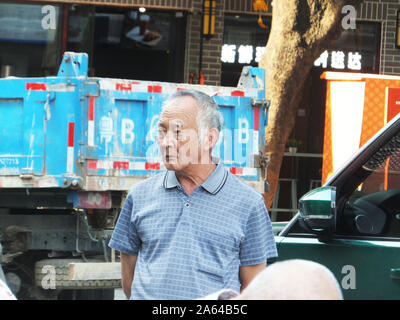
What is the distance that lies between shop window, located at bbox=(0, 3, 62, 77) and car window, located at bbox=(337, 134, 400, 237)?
936cm

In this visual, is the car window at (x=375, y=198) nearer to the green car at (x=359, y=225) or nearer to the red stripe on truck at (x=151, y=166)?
the green car at (x=359, y=225)

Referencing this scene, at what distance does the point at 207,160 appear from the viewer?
3473 mm

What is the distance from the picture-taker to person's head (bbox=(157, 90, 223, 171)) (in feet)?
11.1

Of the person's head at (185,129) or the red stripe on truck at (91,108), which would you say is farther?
the red stripe on truck at (91,108)

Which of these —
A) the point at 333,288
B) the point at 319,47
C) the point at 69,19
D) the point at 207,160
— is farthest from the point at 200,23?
the point at 333,288

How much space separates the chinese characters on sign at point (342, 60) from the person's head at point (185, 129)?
10.7 meters

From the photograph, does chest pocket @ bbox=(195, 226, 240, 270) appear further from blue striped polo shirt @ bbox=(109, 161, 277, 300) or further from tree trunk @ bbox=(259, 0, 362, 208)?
tree trunk @ bbox=(259, 0, 362, 208)

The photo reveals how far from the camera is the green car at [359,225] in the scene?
4.05 m

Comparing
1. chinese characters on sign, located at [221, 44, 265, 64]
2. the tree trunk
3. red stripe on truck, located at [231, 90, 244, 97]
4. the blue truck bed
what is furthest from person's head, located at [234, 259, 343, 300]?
chinese characters on sign, located at [221, 44, 265, 64]

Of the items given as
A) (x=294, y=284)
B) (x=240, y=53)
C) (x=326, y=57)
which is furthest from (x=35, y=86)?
(x=326, y=57)

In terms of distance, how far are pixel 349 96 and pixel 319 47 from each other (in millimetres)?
651

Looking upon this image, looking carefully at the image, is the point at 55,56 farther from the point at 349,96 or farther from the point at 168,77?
the point at 349,96

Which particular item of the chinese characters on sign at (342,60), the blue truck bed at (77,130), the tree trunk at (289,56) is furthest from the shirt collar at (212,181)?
the chinese characters on sign at (342,60)

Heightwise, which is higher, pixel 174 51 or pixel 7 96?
pixel 174 51
